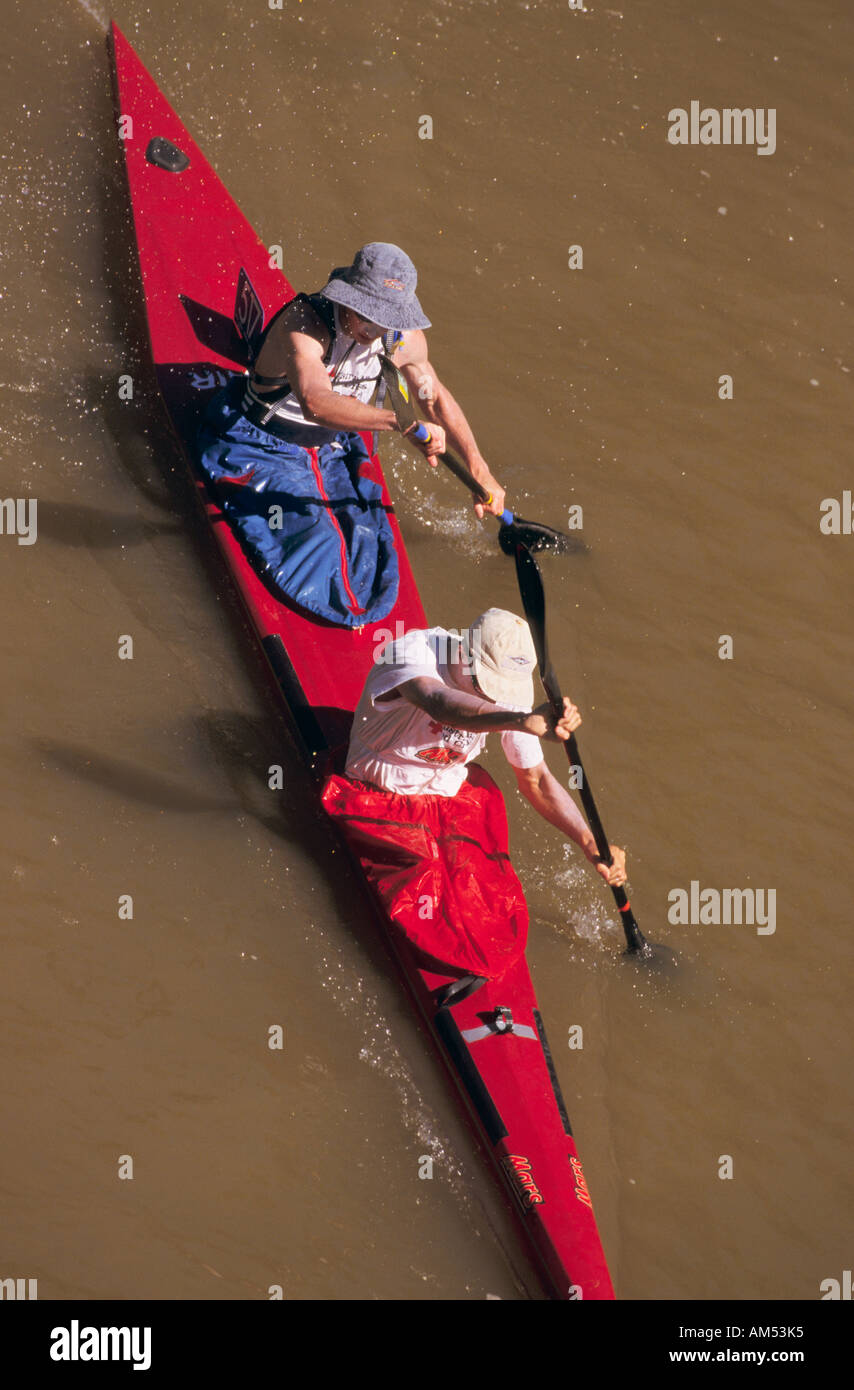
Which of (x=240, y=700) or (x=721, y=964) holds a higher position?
(x=240, y=700)

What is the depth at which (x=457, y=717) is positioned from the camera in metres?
3.72

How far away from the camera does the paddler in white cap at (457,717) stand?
3.77 metres

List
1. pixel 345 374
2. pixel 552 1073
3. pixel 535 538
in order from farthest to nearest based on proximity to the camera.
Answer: pixel 535 538 < pixel 345 374 < pixel 552 1073

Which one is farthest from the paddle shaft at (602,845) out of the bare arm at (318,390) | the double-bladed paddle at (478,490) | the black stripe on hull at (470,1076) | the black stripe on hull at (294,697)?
the bare arm at (318,390)

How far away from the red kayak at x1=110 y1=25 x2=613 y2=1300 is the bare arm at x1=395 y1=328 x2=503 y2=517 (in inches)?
17.8

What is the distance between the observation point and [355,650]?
4.86m

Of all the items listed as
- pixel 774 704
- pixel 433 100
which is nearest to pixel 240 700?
pixel 774 704

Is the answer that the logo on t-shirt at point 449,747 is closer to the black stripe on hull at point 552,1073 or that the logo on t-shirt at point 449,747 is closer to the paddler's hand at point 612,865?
the paddler's hand at point 612,865

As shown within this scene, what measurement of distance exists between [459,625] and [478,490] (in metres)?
0.72

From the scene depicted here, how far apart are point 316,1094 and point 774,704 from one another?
98.7 inches

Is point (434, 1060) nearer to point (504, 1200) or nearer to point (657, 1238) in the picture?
point (504, 1200)

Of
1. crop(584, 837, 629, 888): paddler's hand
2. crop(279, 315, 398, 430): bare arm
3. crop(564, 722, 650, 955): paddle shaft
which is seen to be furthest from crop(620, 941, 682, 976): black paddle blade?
crop(279, 315, 398, 430): bare arm

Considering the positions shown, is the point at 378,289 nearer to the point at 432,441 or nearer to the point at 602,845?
→ the point at 432,441

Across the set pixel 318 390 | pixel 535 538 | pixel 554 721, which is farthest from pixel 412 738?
pixel 535 538
